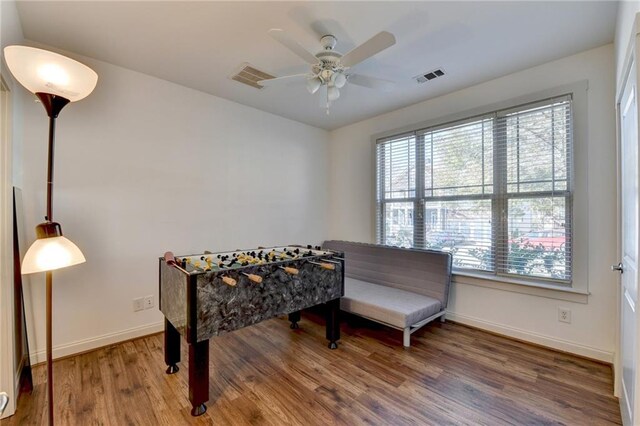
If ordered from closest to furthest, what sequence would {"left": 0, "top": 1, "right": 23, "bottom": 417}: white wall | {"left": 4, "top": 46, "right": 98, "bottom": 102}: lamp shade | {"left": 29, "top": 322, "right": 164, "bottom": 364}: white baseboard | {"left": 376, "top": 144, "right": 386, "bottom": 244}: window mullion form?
{"left": 4, "top": 46, "right": 98, "bottom": 102}: lamp shade, {"left": 0, "top": 1, "right": 23, "bottom": 417}: white wall, {"left": 29, "top": 322, "right": 164, "bottom": 364}: white baseboard, {"left": 376, "top": 144, "right": 386, "bottom": 244}: window mullion

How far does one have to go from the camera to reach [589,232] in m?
2.44

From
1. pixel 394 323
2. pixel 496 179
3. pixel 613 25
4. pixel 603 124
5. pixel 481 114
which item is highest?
pixel 613 25

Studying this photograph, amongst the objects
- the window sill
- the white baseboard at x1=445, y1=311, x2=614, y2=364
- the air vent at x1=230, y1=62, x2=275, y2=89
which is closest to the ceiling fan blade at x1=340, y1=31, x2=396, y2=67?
the air vent at x1=230, y1=62, x2=275, y2=89

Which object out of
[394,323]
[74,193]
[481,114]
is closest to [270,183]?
[74,193]

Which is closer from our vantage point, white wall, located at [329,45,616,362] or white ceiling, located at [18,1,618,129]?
white ceiling, located at [18,1,618,129]

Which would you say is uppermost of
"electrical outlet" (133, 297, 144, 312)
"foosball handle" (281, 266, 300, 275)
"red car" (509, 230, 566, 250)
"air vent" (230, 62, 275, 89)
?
"air vent" (230, 62, 275, 89)

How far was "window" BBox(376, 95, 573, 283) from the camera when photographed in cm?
261

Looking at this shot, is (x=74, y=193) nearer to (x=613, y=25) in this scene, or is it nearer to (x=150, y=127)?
(x=150, y=127)

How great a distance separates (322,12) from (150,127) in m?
2.07

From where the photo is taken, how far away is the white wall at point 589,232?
2355mm

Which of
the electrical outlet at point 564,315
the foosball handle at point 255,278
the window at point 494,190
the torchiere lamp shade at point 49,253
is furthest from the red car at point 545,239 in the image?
the torchiere lamp shade at point 49,253

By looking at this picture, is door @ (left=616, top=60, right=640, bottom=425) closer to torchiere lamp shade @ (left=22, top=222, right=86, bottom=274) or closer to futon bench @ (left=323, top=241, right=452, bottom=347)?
futon bench @ (left=323, top=241, right=452, bottom=347)

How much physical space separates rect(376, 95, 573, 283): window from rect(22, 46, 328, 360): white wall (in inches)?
77.0

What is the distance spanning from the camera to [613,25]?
2123mm
